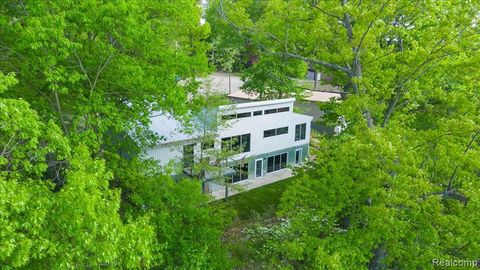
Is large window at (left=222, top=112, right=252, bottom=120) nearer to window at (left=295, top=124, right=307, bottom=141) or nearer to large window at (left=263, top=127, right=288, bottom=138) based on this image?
large window at (left=263, top=127, right=288, bottom=138)

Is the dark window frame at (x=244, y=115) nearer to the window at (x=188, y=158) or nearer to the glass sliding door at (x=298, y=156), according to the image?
the window at (x=188, y=158)

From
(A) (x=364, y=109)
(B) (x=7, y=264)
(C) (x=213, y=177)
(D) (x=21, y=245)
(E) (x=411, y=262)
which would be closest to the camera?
(D) (x=21, y=245)

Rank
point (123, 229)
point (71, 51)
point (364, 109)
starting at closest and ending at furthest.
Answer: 1. point (123, 229)
2. point (71, 51)
3. point (364, 109)

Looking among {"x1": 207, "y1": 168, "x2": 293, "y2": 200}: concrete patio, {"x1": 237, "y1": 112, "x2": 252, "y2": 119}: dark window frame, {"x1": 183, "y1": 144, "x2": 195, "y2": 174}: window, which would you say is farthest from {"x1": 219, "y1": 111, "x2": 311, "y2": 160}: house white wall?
{"x1": 183, "y1": 144, "x2": 195, "y2": 174}: window

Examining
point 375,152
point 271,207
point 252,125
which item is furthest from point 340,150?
point 252,125

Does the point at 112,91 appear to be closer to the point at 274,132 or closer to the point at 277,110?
the point at 277,110

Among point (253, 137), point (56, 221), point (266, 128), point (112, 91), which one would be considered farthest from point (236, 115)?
point (56, 221)

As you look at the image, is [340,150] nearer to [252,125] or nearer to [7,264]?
[7,264]

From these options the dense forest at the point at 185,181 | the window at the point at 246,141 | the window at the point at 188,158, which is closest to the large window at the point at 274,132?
the window at the point at 246,141
